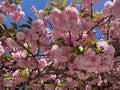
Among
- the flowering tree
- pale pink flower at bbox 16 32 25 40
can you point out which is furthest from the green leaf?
pale pink flower at bbox 16 32 25 40

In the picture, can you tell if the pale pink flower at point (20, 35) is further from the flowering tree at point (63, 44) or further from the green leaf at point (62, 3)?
the green leaf at point (62, 3)

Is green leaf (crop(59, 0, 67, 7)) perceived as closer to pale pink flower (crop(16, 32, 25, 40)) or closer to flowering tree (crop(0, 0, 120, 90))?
flowering tree (crop(0, 0, 120, 90))

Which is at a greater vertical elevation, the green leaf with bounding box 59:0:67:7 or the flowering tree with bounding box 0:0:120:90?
the green leaf with bounding box 59:0:67:7

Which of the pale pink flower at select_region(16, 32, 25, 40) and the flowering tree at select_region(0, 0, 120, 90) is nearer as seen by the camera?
the flowering tree at select_region(0, 0, 120, 90)

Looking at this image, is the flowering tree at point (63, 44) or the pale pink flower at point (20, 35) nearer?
the flowering tree at point (63, 44)

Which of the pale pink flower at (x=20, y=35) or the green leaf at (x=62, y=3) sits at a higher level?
the green leaf at (x=62, y=3)

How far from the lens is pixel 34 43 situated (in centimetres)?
457

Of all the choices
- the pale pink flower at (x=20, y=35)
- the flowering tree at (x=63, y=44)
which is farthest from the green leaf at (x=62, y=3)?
the pale pink flower at (x=20, y=35)

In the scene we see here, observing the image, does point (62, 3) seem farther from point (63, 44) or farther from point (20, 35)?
point (20, 35)

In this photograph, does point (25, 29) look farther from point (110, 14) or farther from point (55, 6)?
point (110, 14)

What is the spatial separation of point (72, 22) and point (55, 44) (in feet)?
1.69

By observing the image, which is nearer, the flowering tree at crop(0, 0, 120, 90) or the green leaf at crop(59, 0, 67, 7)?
the flowering tree at crop(0, 0, 120, 90)

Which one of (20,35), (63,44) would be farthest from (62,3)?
(20,35)

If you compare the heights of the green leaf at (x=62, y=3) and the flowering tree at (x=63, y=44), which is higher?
the green leaf at (x=62, y=3)
